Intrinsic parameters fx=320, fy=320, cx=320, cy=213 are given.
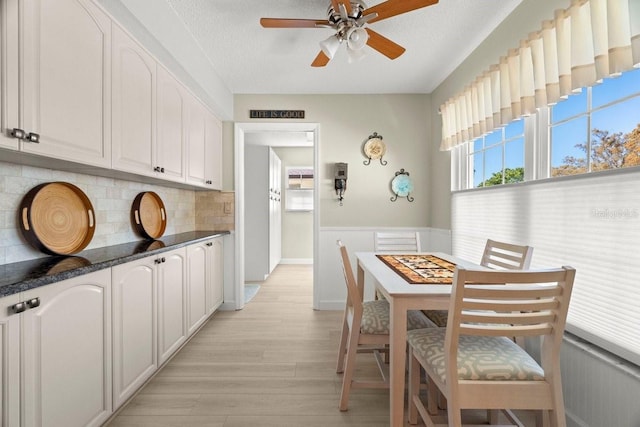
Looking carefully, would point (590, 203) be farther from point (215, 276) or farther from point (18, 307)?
point (215, 276)

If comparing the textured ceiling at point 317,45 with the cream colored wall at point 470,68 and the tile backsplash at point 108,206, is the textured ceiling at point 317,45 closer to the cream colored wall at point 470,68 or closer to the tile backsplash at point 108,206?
the cream colored wall at point 470,68

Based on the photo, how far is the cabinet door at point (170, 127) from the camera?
87.9 inches

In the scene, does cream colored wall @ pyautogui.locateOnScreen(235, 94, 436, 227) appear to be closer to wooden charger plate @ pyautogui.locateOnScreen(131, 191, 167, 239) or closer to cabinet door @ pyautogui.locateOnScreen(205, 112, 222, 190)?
cabinet door @ pyautogui.locateOnScreen(205, 112, 222, 190)

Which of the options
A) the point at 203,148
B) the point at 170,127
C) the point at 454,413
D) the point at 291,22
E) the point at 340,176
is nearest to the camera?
the point at 454,413

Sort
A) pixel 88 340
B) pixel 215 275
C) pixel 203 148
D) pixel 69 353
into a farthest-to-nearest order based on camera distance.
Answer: pixel 215 275
pixel 203 148
pixel 88 340
pixel 69 353

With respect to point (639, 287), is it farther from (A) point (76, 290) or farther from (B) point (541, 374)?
(A) point (76, 290)

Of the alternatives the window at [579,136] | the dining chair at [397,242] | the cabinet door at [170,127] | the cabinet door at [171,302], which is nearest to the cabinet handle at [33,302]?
the cabinet door at [171,302]

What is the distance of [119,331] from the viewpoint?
1657 mm

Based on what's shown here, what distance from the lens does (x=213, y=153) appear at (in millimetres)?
3338

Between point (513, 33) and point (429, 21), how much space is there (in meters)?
0.55

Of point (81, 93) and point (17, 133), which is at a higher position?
point (81, 93)

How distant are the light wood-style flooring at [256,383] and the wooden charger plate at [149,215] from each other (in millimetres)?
989

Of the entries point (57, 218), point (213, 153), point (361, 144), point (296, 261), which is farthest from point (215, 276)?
point (296, 261)

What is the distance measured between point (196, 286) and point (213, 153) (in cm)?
139
